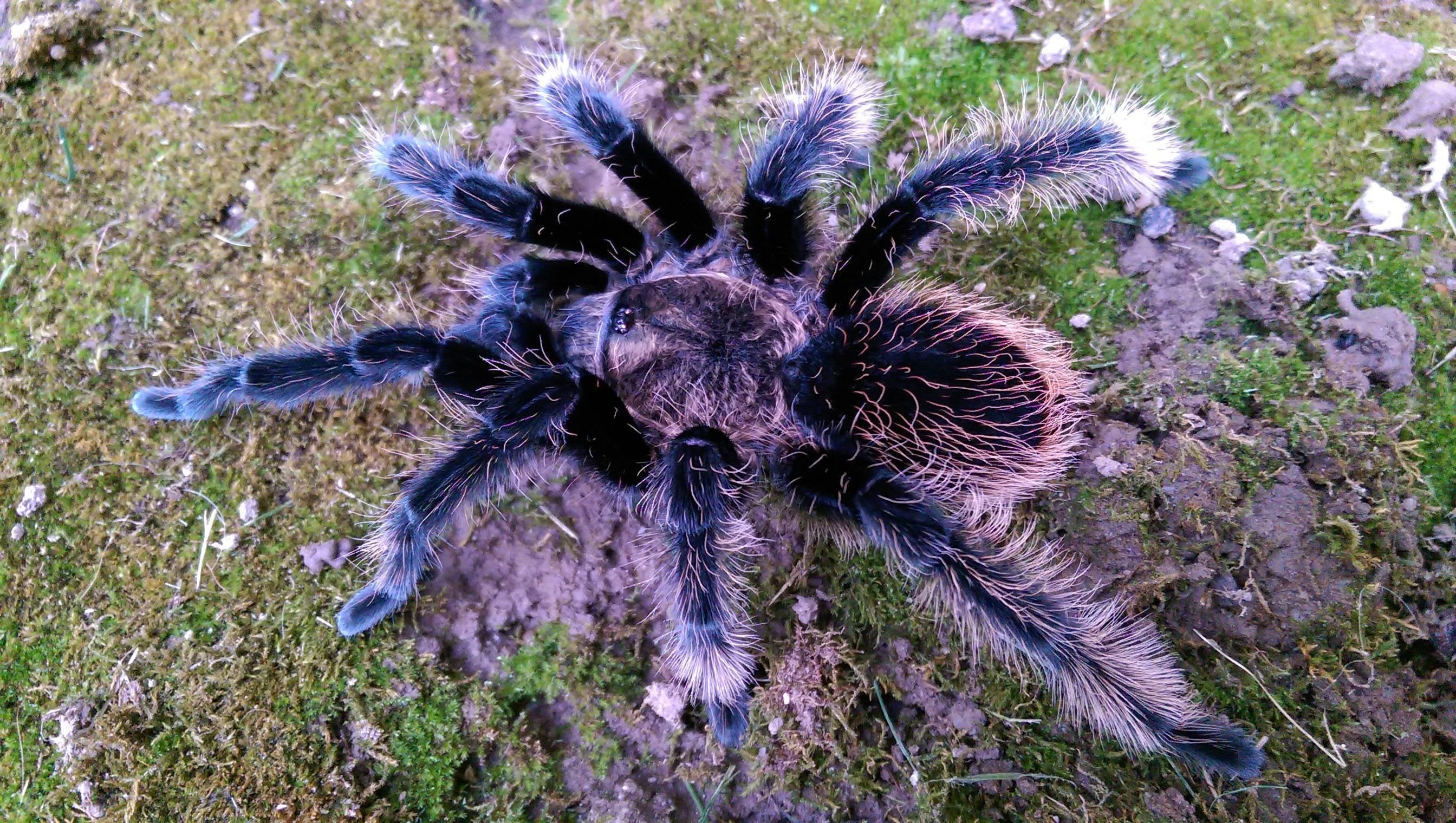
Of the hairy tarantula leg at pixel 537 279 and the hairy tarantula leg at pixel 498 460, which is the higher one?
the hairy tarantula leg at pixel 537 279

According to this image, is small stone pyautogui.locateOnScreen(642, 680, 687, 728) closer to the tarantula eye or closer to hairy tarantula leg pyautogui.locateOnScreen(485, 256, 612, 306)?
the tarantula eye

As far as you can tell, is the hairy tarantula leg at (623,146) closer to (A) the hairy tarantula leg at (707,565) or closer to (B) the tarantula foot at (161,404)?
(A) the hairy tarantula leg at (707,565)

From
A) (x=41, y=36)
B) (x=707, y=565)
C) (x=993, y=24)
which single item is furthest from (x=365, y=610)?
(x=993, y=24)

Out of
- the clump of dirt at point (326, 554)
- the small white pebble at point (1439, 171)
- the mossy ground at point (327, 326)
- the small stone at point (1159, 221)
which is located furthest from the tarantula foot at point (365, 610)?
the small white pebble at point (1439, 171)

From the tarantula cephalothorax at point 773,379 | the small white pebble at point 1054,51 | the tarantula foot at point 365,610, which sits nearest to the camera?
the tarantula cephalothorax at point 773,379

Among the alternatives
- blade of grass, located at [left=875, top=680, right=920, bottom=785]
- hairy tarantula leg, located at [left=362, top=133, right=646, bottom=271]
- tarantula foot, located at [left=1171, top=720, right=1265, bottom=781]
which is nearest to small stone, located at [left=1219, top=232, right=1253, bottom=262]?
tarantula foot, located at [left=1171, top=720, right=1265, bottom=781]

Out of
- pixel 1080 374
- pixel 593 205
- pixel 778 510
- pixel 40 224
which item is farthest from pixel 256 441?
pixel 1080 374
